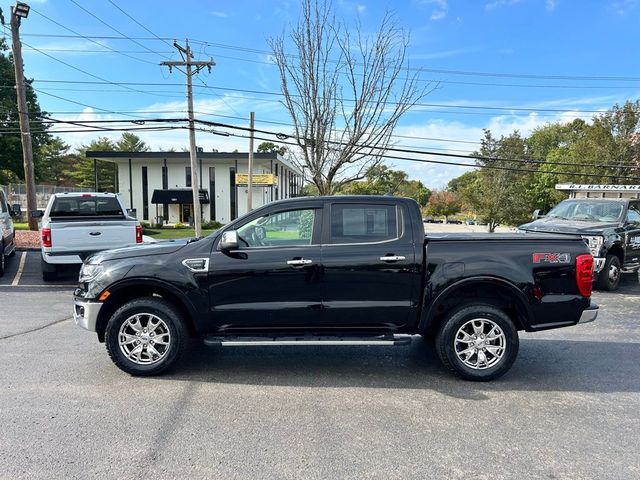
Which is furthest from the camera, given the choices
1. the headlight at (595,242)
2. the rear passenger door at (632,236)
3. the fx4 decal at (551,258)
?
the rear passenger door at (632,236)

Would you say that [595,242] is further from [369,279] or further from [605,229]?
[369,279]

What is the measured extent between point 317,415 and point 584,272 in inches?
119

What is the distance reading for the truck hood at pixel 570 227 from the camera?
31.1ft

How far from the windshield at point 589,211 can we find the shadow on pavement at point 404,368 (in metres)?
5.52

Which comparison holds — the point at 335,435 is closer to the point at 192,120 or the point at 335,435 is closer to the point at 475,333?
the point at 475,333

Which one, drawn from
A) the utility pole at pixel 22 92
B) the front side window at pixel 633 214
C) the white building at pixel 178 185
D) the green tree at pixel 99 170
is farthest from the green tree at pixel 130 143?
the front side window at pixel 633 214

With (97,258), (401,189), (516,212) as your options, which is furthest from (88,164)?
(97,258)

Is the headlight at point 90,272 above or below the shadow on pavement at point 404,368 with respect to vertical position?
above

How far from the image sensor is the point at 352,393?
4.18 m

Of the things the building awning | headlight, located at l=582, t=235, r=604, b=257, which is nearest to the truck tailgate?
headlight, located at l=582, t=235, r=604, b=257

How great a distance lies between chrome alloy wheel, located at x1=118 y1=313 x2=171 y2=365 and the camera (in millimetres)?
4480

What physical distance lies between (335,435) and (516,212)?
3131cm

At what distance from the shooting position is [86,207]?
34.1 ft

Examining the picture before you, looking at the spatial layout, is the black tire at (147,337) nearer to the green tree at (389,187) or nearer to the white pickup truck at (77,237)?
the white pickup truck at (77,237)
